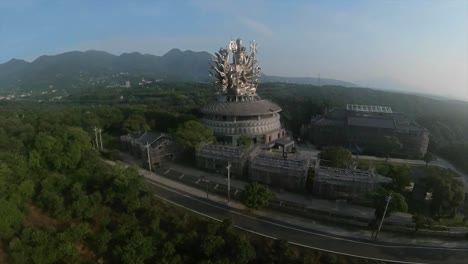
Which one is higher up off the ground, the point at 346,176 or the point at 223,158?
the point at 346,176

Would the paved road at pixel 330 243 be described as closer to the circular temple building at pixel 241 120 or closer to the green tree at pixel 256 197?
the green tree at pixel 256 197

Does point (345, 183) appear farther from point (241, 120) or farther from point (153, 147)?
point (153, 147)

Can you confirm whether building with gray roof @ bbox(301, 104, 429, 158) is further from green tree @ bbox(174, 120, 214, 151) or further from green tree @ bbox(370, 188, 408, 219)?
green tree @ bbox(370, 188, 408, 219)

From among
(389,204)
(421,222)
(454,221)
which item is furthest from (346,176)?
(454,221)

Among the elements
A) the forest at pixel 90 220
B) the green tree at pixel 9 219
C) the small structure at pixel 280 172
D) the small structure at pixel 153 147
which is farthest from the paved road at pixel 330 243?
the green tree at pixel 9 219

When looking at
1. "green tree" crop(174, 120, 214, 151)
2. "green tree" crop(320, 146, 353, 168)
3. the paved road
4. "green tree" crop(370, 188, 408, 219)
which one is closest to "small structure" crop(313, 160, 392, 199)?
"green tree" crop(320, 146, 353, 168)
